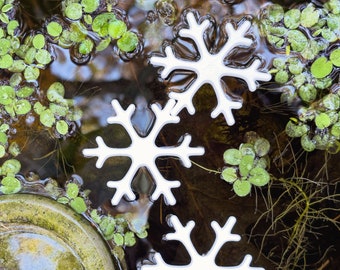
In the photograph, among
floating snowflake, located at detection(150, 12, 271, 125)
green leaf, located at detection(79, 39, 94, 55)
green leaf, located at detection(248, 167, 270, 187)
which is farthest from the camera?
green leaf, located at detection(79, 39, 94, 55)

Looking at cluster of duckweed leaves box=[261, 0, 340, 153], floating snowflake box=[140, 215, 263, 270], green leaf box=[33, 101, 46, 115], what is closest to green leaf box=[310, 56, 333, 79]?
cluster of duckweed leaves box=[261, 0, 340, 153]

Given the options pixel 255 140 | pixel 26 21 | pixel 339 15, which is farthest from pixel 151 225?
pixel 339 15

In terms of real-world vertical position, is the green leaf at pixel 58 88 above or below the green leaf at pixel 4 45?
A: below

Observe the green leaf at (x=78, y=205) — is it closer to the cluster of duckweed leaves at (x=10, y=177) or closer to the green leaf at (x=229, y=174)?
the cluster of duckweed leaves at (x=10, y=177)

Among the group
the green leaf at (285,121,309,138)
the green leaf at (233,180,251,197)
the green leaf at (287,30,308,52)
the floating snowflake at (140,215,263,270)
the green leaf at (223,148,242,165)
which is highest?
the green leaf at (287,30,308,52)

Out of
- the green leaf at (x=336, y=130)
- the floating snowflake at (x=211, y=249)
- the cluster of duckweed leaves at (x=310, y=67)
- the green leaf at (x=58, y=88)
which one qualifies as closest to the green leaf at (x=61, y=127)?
the green leaf at (x=58, y=88)

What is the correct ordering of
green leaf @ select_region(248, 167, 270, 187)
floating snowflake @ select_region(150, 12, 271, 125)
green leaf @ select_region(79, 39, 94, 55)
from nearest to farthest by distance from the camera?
floating snowflake @ select_region(150, 12, 271, 125)
green leaf @ select_region(248, 167, 270, 187)
green leaf @ select_region(79, 39, 94, 55)

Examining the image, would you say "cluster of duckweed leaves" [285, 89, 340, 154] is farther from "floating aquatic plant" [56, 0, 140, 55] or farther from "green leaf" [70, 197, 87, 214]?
"green leaf" [70, 197, 87, 214]
